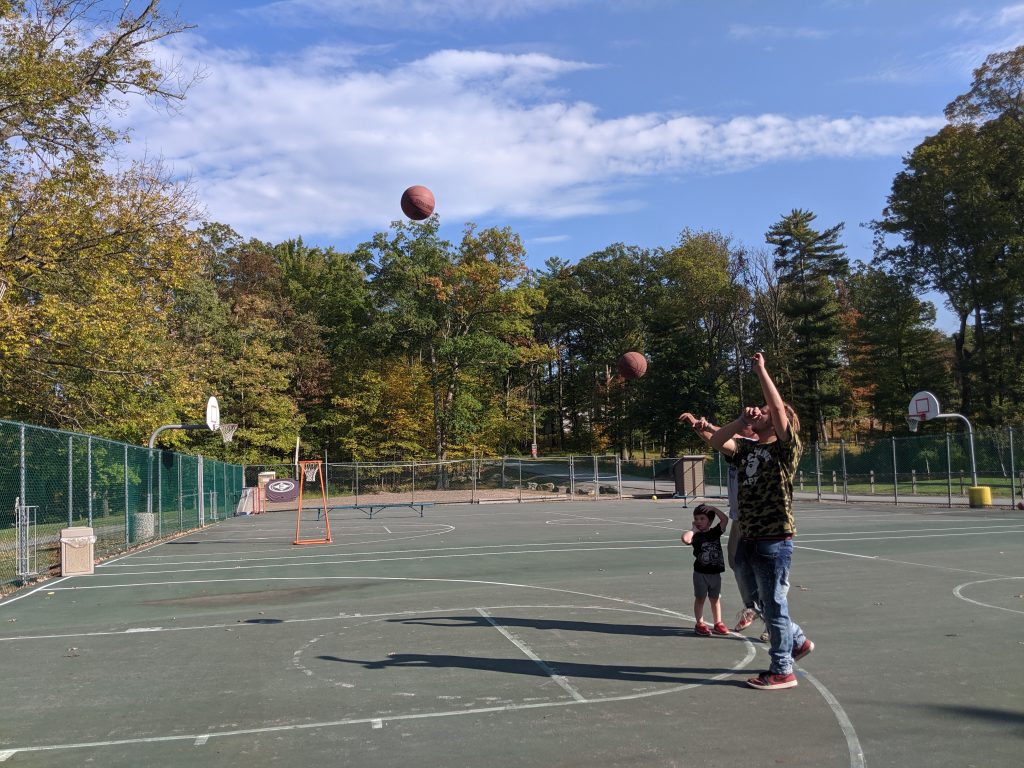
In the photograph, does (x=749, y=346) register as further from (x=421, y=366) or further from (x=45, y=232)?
(x=45, y=232)

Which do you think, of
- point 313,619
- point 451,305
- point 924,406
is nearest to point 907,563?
point 313,619

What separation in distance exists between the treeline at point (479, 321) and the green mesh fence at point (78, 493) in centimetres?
424

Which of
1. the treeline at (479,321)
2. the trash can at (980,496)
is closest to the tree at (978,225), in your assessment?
the treeline at (479,321)

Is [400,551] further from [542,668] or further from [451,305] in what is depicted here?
[451,305]

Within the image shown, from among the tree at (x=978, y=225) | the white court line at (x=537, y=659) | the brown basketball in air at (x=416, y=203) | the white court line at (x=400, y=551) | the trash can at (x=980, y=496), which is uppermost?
the tree at (x=978, y=225)

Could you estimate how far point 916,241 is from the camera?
51406mm

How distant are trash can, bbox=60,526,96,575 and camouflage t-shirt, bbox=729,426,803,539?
11220 mm

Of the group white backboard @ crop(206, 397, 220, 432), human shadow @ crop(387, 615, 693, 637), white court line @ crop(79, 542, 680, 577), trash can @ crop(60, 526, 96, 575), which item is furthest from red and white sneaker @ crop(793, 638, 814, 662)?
white backboard @ crop(206, 397, 220, 432)

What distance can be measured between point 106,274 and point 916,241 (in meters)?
47.5

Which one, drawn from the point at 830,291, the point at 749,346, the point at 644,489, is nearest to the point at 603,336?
the point at 749,346

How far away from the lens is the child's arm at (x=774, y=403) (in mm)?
5273

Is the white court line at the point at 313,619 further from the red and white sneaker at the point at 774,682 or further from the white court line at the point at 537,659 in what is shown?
the red and white sneaker at the point at 774,682

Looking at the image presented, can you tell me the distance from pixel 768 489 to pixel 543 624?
3191mm

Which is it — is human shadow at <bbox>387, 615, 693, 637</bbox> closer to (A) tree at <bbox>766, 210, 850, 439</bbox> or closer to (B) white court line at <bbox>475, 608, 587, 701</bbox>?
(B) white court line at <bbox>475, 608, 587, 701</bbox>
